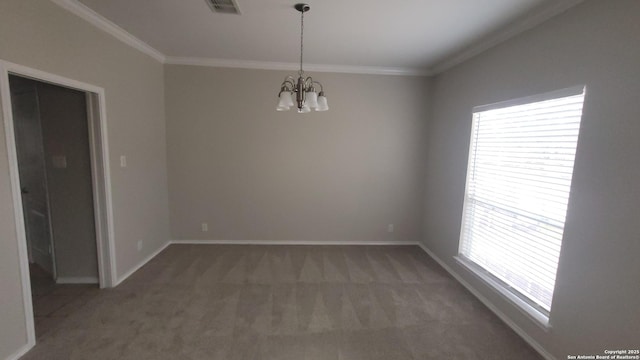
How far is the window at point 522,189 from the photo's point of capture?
2.03 m

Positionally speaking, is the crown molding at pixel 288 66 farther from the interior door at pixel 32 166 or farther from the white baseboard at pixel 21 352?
the white baseboard at pixel 21 352

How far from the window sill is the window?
0.02 meters

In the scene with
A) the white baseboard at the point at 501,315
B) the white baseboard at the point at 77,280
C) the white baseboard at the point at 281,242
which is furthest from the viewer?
the white baseboard at the point at 281,242

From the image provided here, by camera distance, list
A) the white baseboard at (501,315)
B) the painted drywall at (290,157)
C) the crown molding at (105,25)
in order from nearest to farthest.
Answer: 1. the white baseboard at (501,315)
2. the crown molding at (105,25)
3. the painted drywall at (290,157)

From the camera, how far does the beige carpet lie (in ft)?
6.84

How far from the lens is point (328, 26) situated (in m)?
2.59

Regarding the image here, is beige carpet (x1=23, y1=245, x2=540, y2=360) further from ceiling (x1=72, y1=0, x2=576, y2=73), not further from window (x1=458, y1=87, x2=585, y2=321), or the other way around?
ceiling (x1=72, y1=0, x2=576, y2=73)

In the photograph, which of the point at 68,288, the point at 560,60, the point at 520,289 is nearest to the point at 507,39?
the point at 560,60

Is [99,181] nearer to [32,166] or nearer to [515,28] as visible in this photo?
[32,166]

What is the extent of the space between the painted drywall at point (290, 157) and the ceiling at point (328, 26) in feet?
1.52

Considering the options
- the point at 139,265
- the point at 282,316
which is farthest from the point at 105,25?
the point at 282,316

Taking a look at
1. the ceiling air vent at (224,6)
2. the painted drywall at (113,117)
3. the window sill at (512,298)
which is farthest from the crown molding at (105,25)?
the window sill at (512,298)

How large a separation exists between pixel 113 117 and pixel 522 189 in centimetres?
412

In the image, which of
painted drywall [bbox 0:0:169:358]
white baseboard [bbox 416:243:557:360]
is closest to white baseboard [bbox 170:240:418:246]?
painted drywall [bbox 0:0:169:358]
